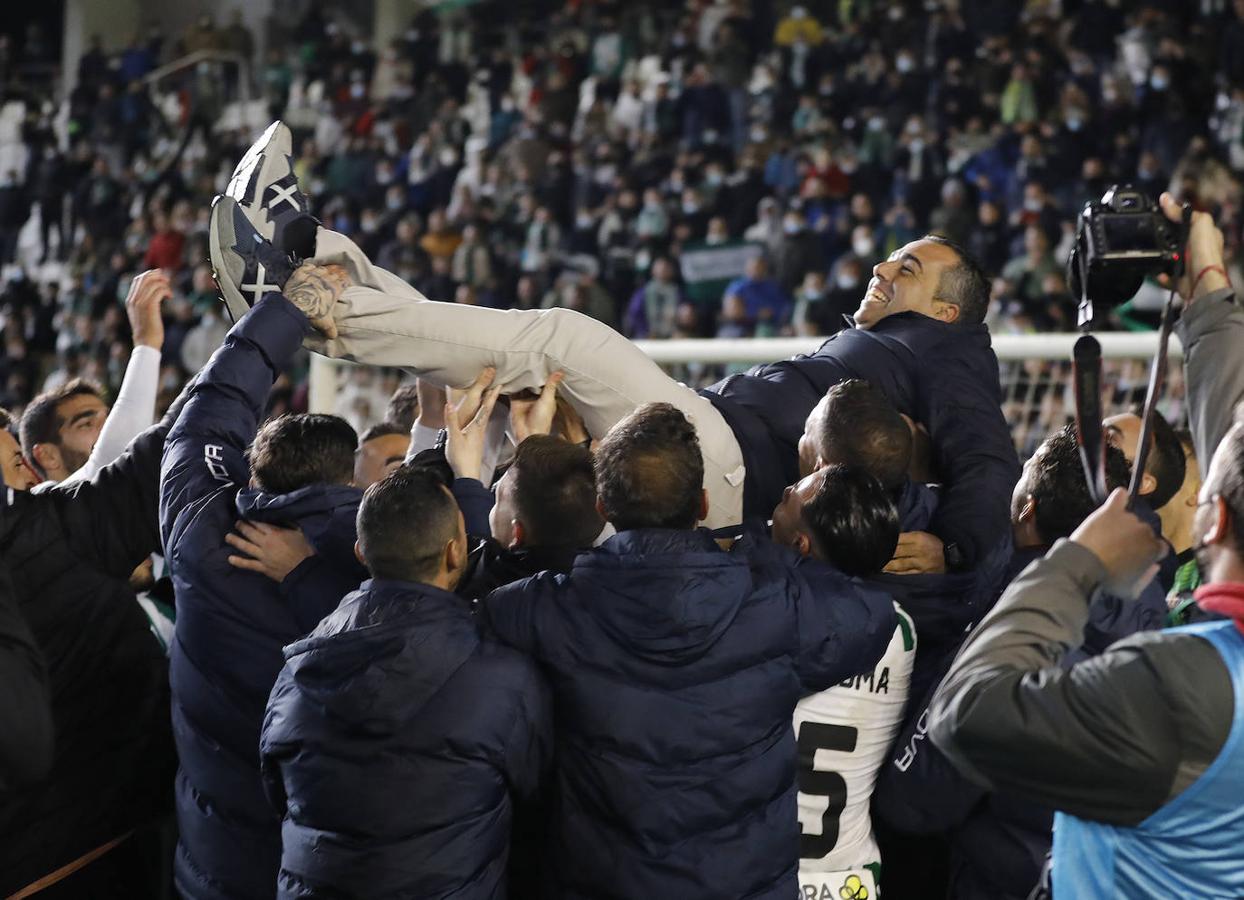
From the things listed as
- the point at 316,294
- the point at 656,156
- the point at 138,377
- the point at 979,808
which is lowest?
the point at 979,808

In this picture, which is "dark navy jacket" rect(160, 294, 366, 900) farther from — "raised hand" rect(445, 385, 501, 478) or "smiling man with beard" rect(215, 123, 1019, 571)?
"smiling man with beard" rect(215, 123, 1019, 571)

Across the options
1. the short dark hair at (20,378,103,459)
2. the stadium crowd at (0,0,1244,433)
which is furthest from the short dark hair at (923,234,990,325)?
the stadium crowd at (0,0,1244,433)

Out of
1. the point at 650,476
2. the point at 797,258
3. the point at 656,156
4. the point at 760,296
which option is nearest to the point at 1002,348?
the point at 650,476

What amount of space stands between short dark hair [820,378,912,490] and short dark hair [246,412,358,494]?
3.26 ft

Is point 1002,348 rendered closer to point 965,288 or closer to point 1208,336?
point 965,288

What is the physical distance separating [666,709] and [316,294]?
4.55 feet

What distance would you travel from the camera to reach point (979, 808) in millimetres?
2705

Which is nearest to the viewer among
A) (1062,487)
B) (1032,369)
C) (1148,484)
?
(1062,487)

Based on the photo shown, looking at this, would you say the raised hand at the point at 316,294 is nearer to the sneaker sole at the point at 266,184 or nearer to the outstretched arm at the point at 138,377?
the sneaker sole at the point at 266,184

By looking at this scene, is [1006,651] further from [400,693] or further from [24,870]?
[24,870]

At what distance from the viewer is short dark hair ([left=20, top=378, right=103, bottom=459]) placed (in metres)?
4.00

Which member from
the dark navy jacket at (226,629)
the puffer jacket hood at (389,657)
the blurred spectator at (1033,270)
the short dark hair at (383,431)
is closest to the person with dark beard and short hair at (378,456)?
the short dark hair at (383,431)

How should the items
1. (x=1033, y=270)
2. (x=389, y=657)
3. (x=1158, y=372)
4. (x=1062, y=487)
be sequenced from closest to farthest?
(x=1158, y=372), (x=389, y=657), (x=1062, y=487), (x=1033, y=270)

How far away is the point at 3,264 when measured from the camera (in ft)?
54.5
